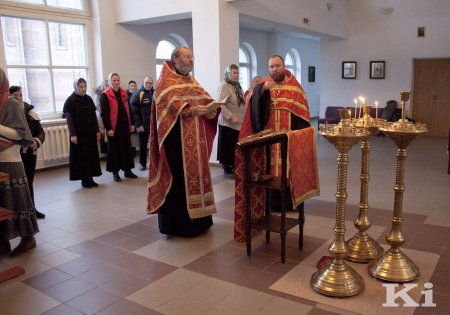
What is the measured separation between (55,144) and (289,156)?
5.53 metres

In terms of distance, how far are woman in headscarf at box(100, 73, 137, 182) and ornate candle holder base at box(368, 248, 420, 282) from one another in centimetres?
432

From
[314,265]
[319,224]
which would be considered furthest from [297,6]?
[314,265]

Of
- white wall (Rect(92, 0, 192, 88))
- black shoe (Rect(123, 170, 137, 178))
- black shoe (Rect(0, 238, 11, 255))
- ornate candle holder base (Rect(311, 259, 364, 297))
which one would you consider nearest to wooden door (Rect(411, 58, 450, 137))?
white wall (Rect(92, 0, 192, 88))

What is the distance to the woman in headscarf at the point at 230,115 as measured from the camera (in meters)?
6.23

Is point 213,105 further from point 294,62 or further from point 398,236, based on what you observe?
point 294,62

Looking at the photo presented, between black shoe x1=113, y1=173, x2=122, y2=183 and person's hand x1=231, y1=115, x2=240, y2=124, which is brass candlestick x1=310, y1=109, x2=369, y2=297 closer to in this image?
person's hand x1=231, y1=115, x2=240, y2=124

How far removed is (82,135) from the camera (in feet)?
20.0

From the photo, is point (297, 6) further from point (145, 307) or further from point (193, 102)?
point (145, 307)

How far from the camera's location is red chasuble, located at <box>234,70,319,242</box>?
347 cm

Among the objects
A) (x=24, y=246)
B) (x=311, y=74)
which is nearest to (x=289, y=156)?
(x=24, y=246)

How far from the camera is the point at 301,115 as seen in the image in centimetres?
436

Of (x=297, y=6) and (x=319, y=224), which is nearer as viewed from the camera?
(x=319, y=224)

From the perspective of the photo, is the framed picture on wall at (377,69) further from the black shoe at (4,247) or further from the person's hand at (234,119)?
the black shoe at (4,247)

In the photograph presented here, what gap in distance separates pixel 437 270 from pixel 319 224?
131 centimetres
